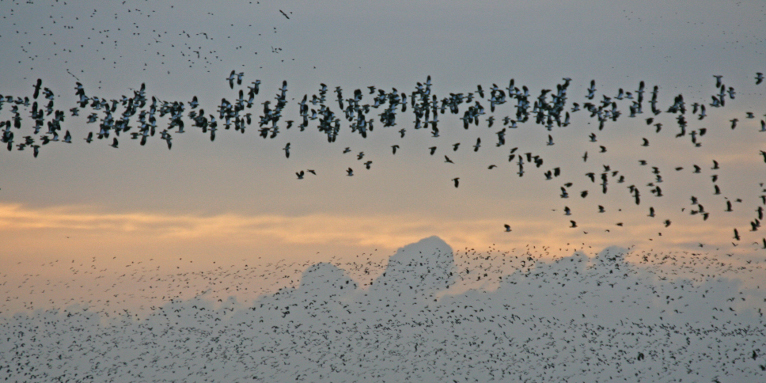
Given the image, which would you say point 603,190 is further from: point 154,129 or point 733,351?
point 733,351

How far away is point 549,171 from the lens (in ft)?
202

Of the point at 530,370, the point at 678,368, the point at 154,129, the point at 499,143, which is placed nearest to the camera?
the point at 154,129

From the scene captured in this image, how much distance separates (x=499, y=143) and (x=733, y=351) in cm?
14317

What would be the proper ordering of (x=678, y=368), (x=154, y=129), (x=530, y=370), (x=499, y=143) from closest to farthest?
(x=154, y=129), (x=499, y=143), (x=678, y=368), (x=530, y=370)

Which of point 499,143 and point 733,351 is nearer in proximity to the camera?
point 499,143

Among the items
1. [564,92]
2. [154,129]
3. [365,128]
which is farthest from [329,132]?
[564,92]

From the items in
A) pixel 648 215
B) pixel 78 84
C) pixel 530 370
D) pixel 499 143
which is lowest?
pixel 530 370

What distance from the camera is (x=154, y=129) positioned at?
61.0 metres

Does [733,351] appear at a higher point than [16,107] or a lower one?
lower

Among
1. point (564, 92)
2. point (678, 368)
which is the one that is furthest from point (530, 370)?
point (564, 92)

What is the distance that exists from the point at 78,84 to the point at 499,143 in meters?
35.9

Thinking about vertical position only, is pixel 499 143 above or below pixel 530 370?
above

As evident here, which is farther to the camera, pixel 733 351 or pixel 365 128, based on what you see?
pixel 733 351

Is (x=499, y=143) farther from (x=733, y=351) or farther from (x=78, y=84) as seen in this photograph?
(x=733, y=351)
